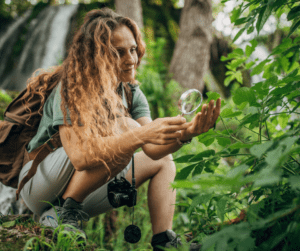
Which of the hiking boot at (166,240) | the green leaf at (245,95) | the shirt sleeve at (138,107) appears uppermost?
the green leaf at (245,95)

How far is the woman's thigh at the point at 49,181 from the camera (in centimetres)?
153

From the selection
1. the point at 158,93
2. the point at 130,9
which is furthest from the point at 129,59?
the point at 130,9

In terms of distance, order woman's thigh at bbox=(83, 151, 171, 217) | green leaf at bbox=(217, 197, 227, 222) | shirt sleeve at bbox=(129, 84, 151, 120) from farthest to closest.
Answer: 1. shirt sleeve at bbox=(129, 84, 151, 120)
2. woman's thigh at bbox=(83, 151, 171, 217)
3. green leaf at bbox=(217, 197, 227, 222)

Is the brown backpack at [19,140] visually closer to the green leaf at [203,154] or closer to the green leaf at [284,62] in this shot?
the green leaf at [203,154]

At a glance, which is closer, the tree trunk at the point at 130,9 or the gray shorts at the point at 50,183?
the gray shorts at the point at 50,183

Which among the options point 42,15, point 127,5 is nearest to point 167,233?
point 127,5

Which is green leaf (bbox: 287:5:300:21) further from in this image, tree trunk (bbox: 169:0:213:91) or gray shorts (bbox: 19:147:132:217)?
tree trunk (bbox: 169:0:213:91)

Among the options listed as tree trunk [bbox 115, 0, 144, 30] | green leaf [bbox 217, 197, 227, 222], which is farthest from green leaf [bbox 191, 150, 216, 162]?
tree trunk [bbox 115, 0, 144, 30]

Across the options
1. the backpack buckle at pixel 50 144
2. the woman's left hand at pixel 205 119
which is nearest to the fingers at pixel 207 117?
the woman's left hand at pixel 205 119

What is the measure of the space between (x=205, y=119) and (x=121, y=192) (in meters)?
0.78

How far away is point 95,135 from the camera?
4.52 ft

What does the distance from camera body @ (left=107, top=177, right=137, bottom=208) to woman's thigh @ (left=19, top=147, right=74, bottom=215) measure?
10.8 inches

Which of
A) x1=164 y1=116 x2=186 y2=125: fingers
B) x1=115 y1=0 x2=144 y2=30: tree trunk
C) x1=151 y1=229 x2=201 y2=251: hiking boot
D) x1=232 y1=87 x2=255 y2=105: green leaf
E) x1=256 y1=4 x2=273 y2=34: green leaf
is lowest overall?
x1=151 y1=229 x2=201 y2=251: hiking boot

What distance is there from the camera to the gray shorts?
5.02 feet
